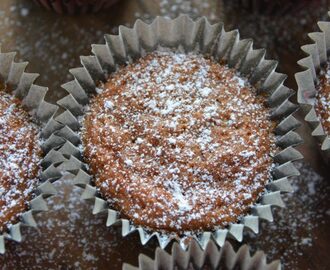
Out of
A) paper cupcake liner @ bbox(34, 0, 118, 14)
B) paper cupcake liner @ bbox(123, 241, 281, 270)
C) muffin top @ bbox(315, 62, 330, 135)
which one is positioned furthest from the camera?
paper cupcake liner @ bbox(34, 0, 118, 14)

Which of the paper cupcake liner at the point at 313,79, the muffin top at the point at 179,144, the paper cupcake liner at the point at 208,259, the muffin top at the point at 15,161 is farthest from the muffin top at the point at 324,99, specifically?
the muffin top at the point at 15,161

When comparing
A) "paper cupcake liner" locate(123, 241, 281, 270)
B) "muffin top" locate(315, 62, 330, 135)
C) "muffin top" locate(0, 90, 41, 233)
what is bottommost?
"paper cupcake liner" locate(123, 241, 281, 270)

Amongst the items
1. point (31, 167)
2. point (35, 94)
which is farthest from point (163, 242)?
point (35, 94)

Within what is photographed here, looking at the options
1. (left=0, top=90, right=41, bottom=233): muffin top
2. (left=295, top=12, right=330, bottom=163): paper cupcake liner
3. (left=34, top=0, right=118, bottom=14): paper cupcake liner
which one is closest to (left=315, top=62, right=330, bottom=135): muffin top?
(left=295, top=12, right=330, bottom=163): paper cupcake liner

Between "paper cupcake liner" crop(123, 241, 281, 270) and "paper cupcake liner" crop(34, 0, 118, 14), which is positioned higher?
"paper cupcake liner" crop(34, 0, 118, 14)

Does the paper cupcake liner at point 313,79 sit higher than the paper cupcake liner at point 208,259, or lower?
higher

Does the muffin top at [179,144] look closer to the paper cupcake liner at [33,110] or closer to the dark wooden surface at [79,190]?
the paper cupcake liner at [33,110]

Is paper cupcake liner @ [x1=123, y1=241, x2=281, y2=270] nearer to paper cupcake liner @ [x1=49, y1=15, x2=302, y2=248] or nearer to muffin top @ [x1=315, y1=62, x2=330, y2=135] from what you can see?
paper cupcake liner @ [x1=49, y1=15, x2=302, y2=248]
